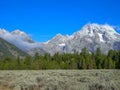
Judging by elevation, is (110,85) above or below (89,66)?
below

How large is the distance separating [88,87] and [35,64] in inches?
4769

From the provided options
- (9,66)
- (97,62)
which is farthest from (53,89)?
(97,62)

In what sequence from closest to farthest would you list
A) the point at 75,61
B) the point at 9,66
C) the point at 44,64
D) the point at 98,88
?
the point at 98,88 < the point at 9,66 < the point at 44,64 < the point at 75,61

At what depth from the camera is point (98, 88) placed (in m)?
20.5

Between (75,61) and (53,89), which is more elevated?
(75,61)

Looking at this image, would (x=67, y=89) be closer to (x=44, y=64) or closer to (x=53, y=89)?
(x=53, y=89)

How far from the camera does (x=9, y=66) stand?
441 ft

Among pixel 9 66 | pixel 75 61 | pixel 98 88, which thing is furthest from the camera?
pixel 75 61

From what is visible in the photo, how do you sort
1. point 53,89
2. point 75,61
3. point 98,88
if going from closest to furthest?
point 98,88
point 53,89
point 75,61

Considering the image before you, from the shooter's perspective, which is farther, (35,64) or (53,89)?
(35,64)

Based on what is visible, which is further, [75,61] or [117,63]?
[75,61]

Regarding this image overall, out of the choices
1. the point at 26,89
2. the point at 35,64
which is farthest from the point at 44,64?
the point at 26,89

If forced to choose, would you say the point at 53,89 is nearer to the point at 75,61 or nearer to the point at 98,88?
the point at 98,88

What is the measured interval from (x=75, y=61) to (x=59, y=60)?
15754 mm
